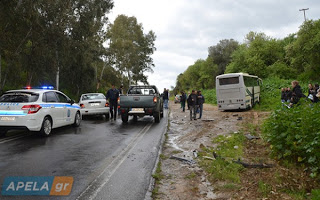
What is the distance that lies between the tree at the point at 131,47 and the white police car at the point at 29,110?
3227 centimetres

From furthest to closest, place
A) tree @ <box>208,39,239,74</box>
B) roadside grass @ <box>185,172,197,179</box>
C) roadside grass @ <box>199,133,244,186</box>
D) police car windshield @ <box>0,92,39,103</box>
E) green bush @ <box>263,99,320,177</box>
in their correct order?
tree @ <box>208,39,239,74</box>, police car windshield @ <box>0,92,39,103</box>, roadside grass @ <box>185,172,197,179</box>, roadside grass @ <box>199,133,244,186</box>, green bush @ <box>263,99,320,177</box>

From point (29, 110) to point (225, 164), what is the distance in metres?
6.46

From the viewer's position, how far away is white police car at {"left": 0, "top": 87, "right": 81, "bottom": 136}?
8789mm

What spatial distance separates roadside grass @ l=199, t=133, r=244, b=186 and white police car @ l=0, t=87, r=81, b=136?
5.55 meters

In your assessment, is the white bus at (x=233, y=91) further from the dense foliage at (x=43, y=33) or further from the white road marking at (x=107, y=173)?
the white road marking at (x=107, y=173)

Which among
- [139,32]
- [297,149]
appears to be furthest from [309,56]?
[297,149]

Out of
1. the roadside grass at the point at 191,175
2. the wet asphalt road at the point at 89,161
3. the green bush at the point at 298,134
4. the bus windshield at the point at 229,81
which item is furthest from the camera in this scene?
the bus windshield at the point at 229,81

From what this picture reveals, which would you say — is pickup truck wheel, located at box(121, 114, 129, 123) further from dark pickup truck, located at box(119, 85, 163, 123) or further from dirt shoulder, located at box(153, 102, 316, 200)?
dirt shoulder, located at box(153, 102, 316, 200)

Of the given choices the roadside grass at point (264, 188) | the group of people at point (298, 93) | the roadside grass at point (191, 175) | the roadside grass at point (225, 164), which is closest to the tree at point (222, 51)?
the group of people at point (298, 93)

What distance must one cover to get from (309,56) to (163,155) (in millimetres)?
38903

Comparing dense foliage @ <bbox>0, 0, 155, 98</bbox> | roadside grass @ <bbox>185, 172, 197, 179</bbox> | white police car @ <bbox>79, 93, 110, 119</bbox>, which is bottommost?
roadside grass @ <bbox>185, 172, 197, 179</bbox>

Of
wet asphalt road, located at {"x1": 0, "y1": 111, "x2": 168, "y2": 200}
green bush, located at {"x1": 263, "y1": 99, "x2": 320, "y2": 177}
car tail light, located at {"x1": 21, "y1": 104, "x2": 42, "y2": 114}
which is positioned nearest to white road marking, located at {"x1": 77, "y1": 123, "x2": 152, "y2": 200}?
wet asphalt road, located at {"x1": 0, "y1": 111, "x2": 168, "y2": 200}

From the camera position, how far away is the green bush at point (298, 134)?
5.11m

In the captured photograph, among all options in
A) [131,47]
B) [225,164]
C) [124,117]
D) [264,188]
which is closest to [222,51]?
[131,47]
